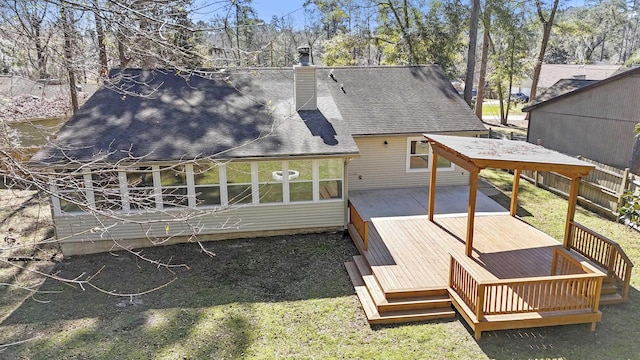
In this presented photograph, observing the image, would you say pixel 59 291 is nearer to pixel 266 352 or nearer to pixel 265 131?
pixel 266 352

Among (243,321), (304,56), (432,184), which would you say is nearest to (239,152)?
(304,56)

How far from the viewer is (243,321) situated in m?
7.25

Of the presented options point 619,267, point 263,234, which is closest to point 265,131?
point 263,234

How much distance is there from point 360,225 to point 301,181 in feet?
6.22

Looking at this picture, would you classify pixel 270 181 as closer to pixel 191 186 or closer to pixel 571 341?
pixel 191 186

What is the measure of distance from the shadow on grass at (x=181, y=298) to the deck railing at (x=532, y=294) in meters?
2.47

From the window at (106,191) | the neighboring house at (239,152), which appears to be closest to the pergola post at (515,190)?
the neighboring house at (239,152)

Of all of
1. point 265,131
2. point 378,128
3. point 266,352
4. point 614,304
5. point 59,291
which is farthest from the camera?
point 378,128

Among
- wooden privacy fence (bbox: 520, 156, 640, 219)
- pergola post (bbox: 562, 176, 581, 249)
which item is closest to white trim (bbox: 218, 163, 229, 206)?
pergola post (bbox: 562, 176, 581, 249)

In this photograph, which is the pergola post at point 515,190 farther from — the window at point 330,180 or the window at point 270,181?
the window at point 270,181

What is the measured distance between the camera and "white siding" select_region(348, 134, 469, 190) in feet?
41.6

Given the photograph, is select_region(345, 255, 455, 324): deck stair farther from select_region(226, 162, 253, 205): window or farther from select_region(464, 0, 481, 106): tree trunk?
select_region(464, 0, 481, 106): tree trunk

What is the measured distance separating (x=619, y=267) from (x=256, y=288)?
6565mm

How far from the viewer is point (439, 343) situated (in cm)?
661
